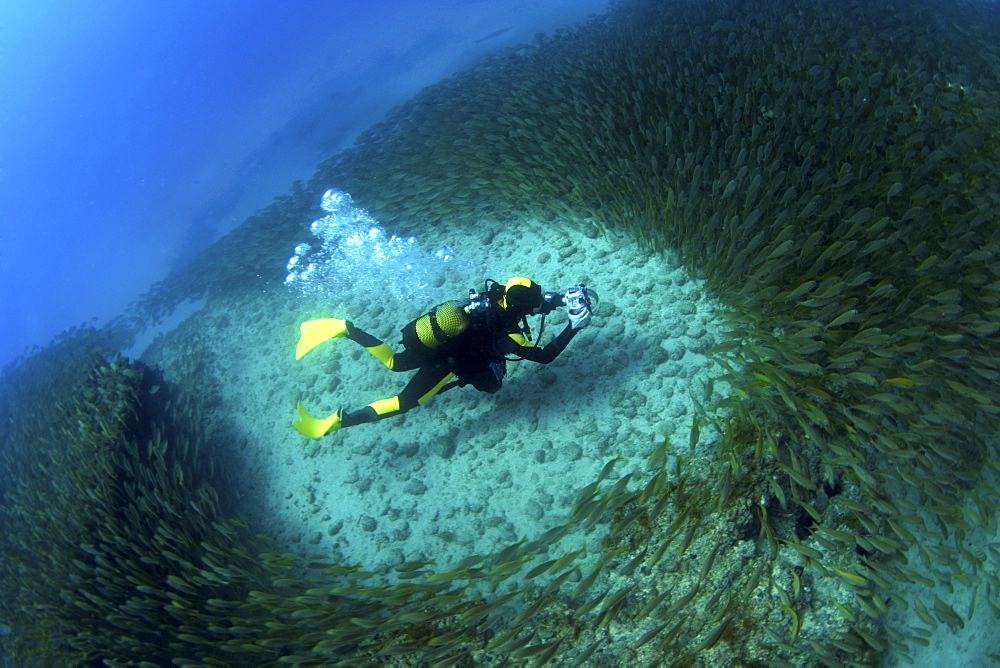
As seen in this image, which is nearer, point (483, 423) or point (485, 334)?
point (485, 334)

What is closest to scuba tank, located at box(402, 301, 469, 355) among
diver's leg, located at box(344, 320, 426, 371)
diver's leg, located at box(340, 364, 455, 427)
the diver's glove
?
diver's leg, located at box(340, 364, 455, 427)

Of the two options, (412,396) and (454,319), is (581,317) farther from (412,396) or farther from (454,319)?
(412,396)

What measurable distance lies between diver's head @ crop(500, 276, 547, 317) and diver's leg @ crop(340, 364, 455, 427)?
95 cm

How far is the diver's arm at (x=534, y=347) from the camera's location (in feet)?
15.2

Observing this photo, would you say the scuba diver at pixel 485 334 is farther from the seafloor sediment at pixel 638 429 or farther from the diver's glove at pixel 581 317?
the seafloor sediment at pixel 638 429

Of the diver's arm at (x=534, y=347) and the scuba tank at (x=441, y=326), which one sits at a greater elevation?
the scuba tank at (x=441, y=326)

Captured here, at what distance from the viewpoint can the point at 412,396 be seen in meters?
5.14

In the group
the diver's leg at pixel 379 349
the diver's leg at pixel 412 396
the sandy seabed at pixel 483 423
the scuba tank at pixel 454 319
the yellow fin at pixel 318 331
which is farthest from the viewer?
the yellow fin at pixel 318 331

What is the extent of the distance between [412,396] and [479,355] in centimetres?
93

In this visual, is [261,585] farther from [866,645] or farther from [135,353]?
[135,353]

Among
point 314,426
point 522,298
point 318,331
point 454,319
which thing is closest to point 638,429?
point 522,298

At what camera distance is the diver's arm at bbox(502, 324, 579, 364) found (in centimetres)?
463

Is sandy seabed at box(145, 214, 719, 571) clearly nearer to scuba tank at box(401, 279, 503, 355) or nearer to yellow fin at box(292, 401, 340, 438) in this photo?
yellow fin at box(292, 401, 340, 438)

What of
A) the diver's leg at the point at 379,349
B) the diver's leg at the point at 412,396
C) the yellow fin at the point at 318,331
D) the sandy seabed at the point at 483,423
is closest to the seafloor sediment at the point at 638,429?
the sandy seabed at the point at 483,423
